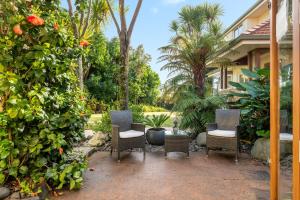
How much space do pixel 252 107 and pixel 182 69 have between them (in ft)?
8.33

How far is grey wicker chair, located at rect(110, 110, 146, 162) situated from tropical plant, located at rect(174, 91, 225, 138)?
187 centimetres

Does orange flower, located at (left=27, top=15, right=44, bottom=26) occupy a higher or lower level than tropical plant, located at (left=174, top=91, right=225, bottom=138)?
higher

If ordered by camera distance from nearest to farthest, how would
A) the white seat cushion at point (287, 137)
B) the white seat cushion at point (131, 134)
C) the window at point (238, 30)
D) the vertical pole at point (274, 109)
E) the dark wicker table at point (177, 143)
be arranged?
1. the white seat cushion at point (287, 137)
2. the vertical pole at point (274, 109)
3. the white seat cushion at point (131, 134)
4. the dark wicker table at point (177, 143)
5. the window at point (238, 30)

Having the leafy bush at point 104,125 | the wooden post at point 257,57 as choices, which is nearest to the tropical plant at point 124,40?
the leafy bush at point 104,125

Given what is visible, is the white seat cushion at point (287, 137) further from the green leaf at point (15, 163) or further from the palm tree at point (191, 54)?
the palm tree at point (191, 54)

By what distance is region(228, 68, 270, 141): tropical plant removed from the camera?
5277 millimetres

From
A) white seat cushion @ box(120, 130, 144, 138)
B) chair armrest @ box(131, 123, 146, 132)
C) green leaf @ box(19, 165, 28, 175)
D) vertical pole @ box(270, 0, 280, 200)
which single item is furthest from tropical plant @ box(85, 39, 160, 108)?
vertical pole @ box(270, 0, 280, 200)

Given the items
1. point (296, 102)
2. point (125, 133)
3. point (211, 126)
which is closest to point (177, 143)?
point (211, 126)

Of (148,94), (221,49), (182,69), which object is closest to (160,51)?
(182,69)

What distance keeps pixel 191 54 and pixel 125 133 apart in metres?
3.29

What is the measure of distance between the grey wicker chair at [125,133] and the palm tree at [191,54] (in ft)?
7.96

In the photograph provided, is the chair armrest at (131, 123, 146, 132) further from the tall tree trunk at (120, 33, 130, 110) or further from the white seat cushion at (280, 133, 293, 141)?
the white seat cushion at (280, 133, 293, 141)

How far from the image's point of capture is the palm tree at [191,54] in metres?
6.82

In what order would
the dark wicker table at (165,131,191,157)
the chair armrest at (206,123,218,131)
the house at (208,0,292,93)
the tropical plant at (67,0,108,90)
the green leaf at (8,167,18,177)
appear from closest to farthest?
the green leaf at (8,167,18,177) < the dark wicker table at (165,131,191,157) < the chair armrest at (206,123,218,131) < the tropical plant at (67,0,108,90) < the house at (208,0,292,93)
